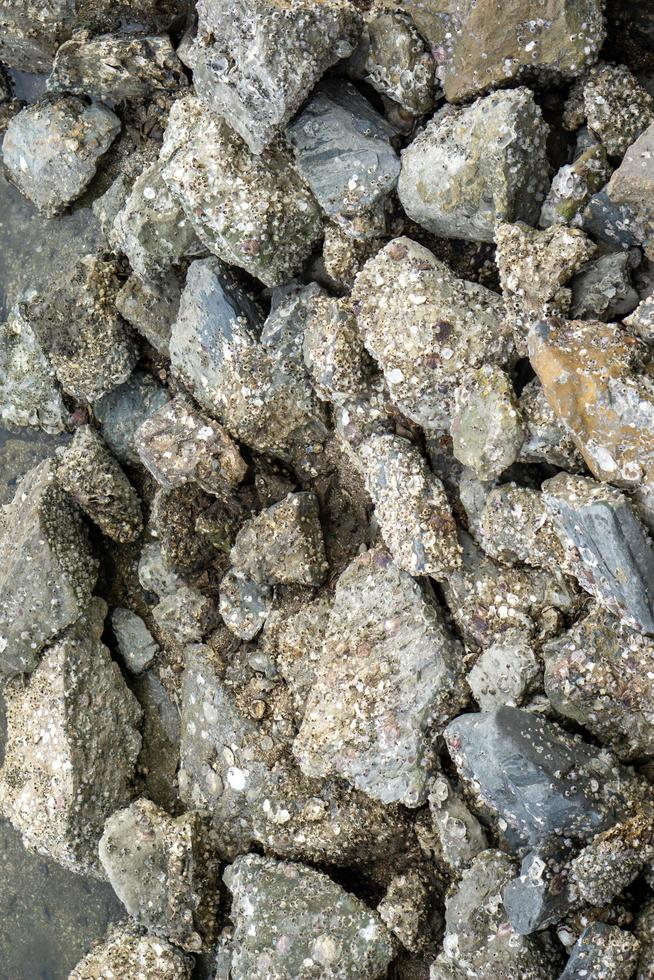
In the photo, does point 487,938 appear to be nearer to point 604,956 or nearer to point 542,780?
point 604,956

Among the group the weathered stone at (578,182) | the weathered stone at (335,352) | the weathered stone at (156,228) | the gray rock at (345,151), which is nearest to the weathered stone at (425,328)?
the weathered stone at (335,352)

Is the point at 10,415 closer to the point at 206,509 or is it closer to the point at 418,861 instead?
the point at 206,509

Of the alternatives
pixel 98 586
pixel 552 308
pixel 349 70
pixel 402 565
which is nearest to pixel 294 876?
pixel 402 565

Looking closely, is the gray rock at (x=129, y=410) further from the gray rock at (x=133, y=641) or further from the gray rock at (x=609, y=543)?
the gray rock at (x=609, y=543)

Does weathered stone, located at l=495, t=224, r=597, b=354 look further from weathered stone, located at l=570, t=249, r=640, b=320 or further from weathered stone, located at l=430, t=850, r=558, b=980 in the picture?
weathered stone, located at l=430, t=850, r=558, b=980

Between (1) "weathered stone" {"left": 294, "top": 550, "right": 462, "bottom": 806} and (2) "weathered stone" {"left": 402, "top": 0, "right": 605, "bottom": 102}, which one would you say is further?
(1) "weathered stone" {"left": 294, "top": 550, "right": 462, "bottom": 806}

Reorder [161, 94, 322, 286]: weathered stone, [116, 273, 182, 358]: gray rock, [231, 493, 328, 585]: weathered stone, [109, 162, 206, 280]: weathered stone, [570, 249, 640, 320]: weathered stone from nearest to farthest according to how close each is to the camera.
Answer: [570, 249, 640, 320]: weathered stone
[161, 94, 322, 286]: weathered stone
[231, 493, 328, 585]: weathered stone
[109, 162, 206, 280]: weathered stone
[116, 273, 182, 358]: gray rock

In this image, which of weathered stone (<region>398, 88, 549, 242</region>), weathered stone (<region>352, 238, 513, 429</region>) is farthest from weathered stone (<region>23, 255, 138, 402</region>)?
weathered stone (<region>398, 88, 549, 242</region>)
